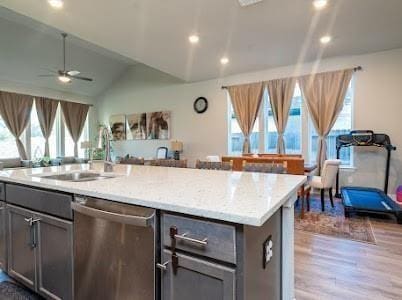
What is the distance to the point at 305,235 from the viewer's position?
3.04m

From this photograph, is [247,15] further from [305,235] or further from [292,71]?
[305,235]

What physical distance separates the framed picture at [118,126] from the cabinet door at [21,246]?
675 centimetres

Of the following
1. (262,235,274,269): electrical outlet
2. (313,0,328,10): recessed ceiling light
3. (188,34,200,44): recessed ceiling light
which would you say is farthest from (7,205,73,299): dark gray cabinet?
(313,0,328,10): recessed ceiling light

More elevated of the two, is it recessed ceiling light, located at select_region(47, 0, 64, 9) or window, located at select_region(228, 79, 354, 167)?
recessed ceiling light, located at select_region(47, 0, 64, 9)

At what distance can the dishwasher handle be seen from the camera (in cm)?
110

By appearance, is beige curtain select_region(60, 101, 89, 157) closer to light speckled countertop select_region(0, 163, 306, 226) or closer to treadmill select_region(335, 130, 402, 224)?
light speckled countertop select_region(0, 163, 306, 226)

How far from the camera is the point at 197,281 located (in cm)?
99

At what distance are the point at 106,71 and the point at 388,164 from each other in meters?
8.14

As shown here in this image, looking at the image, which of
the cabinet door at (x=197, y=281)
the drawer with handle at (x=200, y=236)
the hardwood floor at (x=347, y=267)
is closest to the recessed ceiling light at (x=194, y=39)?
the hardwood floor at (x=347, y=267)

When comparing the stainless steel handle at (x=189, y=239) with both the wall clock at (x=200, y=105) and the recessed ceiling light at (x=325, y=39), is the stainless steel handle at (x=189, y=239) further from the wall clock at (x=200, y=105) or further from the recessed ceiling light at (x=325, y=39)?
the wall clock at (x=200, y=105)

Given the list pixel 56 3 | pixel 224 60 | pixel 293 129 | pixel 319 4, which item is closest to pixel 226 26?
pixel 319 4

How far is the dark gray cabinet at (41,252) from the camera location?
4.91ft

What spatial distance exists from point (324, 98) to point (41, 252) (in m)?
5.49

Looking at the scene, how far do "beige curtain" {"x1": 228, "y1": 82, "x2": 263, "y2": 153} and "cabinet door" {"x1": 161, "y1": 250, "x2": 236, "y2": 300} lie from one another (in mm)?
5296
